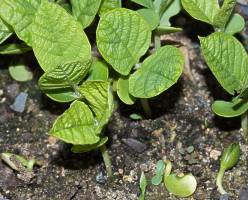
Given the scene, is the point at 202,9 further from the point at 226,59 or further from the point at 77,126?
the point at 77,126

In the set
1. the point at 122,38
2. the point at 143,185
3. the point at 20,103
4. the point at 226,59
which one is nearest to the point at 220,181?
the point at 143,185

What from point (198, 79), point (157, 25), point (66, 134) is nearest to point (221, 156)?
point (198, 79)

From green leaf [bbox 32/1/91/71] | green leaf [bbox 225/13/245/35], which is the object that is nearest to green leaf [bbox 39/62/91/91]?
green leaf [bbox 32/1/91/71]

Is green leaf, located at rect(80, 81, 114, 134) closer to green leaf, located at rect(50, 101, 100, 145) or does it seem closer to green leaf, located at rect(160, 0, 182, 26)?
green leaf, located at rect(50, 101, 100, 145)

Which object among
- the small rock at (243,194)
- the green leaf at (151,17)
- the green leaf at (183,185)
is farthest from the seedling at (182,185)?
the green leaf at (151,17)

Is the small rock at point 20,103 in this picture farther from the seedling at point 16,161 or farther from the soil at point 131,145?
the seedling at point 16,161
